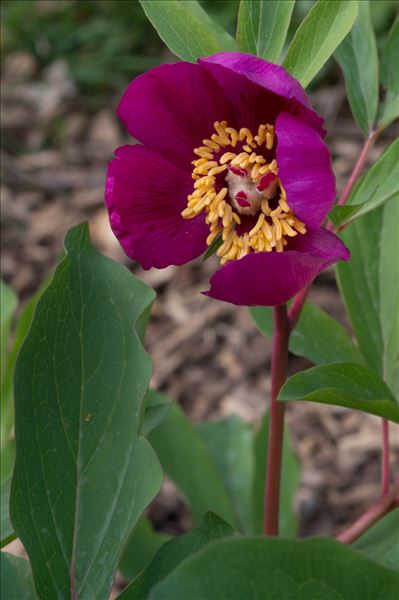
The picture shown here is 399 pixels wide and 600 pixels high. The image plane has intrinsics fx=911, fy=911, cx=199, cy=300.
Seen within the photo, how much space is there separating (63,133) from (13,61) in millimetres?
477

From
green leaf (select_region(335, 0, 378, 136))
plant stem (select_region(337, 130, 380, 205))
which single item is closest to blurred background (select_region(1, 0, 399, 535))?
green leaf (select_region(335, 0, 378, 136))

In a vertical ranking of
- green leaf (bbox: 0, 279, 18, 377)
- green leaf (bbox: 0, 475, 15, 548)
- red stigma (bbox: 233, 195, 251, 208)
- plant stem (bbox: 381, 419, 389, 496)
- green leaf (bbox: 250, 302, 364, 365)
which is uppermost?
red stigma (bbox: 233, 195, 251, 208)

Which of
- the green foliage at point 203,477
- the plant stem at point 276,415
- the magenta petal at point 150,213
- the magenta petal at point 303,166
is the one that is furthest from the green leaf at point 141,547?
the magenta petal at point 303,166

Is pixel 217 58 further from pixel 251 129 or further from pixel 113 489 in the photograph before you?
pixel 113 489

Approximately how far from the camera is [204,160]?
856mm

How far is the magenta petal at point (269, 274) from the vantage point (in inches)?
28.4

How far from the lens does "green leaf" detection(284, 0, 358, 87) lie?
31.1 inches

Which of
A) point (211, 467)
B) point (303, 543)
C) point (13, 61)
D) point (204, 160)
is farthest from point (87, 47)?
point (303, 543)

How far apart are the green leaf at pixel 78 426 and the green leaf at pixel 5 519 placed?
0.09 m

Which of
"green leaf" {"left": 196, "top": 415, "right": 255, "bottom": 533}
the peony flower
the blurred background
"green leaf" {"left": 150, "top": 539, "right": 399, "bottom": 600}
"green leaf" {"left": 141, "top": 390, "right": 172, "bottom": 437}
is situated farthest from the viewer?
the blurred background

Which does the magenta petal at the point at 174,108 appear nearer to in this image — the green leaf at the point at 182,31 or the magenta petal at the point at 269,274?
the green leaf at the point at 182,31

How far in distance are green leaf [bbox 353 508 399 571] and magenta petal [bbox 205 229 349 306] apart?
0.27 meters

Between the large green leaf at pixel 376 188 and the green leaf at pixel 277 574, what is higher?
the large green leaf at pixel 376 188

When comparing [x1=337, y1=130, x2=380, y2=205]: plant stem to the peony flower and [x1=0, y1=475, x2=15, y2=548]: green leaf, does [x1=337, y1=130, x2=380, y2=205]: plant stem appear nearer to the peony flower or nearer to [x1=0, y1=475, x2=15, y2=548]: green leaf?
the peony flower
